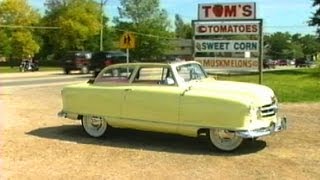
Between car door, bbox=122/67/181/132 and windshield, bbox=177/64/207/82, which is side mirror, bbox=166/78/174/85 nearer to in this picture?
car door, bbox=122/67/181/132

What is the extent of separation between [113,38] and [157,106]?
81.0m

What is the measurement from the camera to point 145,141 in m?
10.9

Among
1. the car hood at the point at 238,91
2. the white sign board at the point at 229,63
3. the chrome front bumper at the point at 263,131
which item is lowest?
the chrome front bumper at the point at 263,131

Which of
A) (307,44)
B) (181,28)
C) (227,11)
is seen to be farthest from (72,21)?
(307,44)

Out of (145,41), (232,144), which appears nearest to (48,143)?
(232,144)

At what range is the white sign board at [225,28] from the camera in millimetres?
16641

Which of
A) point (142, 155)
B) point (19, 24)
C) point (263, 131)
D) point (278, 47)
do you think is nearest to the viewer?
point (142, 155)

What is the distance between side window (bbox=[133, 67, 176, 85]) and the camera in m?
10.5

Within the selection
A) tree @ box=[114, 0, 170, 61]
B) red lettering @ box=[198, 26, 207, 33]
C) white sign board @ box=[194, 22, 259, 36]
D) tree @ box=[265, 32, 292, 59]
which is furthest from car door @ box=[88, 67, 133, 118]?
tree @ box=[265, 32, 292, 59]

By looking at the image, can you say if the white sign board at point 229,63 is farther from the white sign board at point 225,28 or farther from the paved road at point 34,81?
the paved road at point 34,81

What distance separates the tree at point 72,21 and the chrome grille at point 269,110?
199 feet

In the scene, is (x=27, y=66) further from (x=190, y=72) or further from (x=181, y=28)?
(x=181, y=28)

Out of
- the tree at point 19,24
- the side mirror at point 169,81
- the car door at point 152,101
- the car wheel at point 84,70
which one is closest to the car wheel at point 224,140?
the car door at point 152,101

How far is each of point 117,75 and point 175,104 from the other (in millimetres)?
1680
